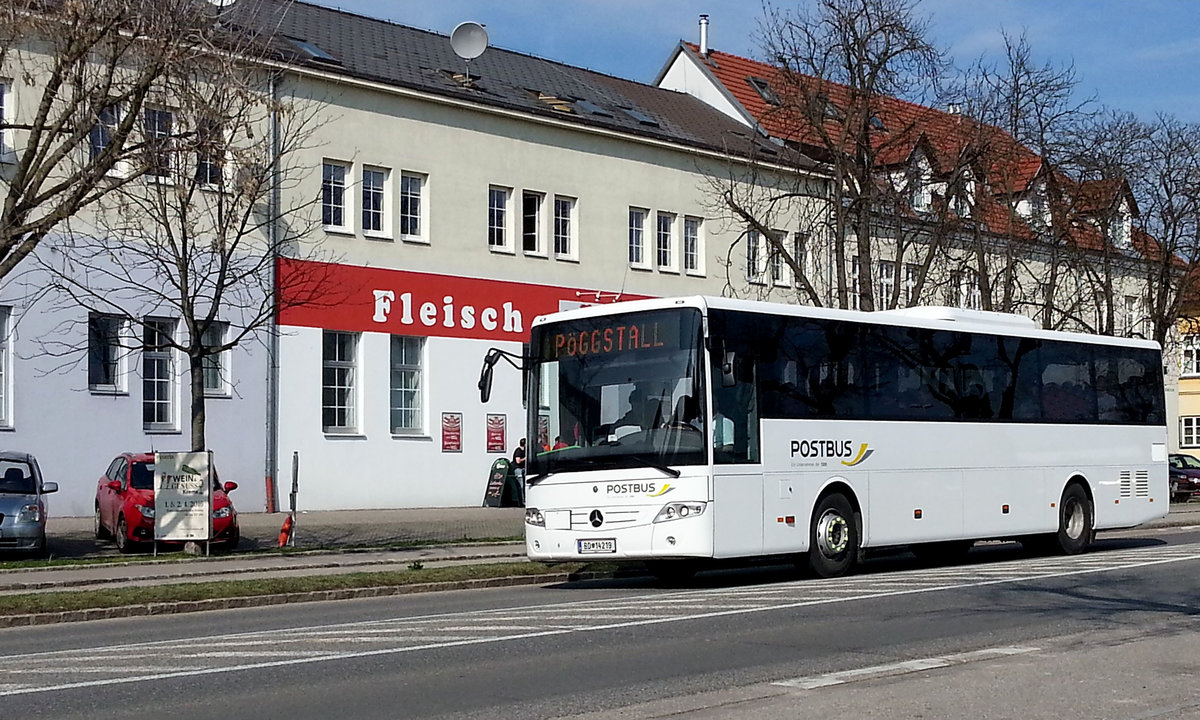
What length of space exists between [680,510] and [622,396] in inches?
56.6

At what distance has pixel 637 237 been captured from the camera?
139 feet

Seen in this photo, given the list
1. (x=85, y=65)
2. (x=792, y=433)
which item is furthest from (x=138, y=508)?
(x=792, y=433)

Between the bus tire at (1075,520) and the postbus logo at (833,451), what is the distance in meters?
5.10

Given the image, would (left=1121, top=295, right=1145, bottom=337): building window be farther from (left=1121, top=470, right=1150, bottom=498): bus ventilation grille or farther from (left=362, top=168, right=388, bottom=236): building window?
(left=362, top=168, right=388, bottom=236): building window

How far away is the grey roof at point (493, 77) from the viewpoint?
3625cm

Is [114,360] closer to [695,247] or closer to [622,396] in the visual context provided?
[622,396]

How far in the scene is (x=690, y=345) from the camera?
17688 millimetres

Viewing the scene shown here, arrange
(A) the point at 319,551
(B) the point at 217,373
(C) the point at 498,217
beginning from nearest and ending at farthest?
(A) the point at 319,551
(B) the point at 217,373
(C) the point at 498,217

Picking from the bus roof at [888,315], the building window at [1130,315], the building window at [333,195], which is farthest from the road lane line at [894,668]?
the building window at [1130,315]

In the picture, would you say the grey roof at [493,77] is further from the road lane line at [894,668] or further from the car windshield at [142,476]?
the road lane line at [894,668]

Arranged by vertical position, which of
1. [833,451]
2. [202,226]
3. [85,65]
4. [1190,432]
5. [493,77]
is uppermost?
[493,77]

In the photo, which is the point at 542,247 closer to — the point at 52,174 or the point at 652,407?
the point at 52,174

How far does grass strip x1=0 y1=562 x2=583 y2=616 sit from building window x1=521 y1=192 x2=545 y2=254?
1884 cm

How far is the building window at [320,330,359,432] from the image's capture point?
113ft
